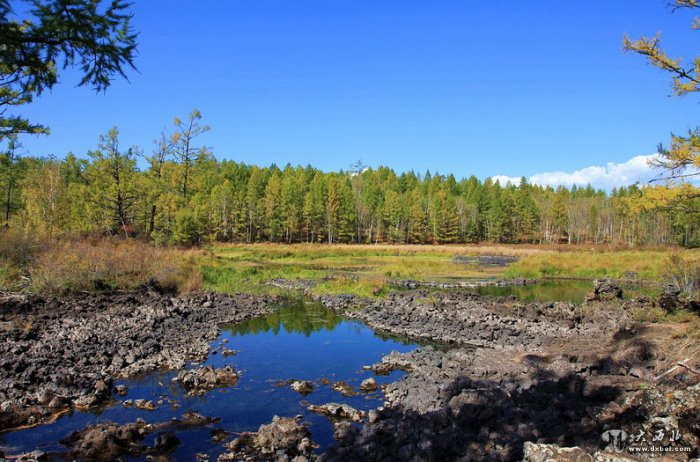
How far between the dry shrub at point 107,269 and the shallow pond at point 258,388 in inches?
265

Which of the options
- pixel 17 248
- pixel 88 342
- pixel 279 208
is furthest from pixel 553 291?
pixel 279 208

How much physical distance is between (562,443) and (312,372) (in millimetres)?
7746

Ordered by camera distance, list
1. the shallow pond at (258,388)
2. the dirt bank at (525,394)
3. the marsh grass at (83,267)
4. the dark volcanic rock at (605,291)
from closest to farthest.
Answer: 1. the dirt bank at (525,394)
2. the shallow pond at (258,388)
3. the marsh grass at (83,267)
4. the dark volcanic rock at (605,291)

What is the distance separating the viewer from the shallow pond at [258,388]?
316 inches

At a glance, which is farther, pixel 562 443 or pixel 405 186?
pixel 405 186

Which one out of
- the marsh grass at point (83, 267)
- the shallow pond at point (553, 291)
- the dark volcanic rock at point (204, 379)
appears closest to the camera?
the dark volcanic rock at point (204, 379)

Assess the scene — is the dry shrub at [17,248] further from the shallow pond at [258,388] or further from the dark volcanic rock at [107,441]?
the dark volcanic rock at [107,441]

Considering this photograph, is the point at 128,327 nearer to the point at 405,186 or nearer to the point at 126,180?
the point at 126,180

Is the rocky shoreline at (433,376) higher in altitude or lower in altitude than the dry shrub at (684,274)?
lower

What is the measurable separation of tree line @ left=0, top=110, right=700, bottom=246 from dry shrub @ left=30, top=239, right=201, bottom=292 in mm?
9433

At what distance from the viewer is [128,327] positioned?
49.6 feet

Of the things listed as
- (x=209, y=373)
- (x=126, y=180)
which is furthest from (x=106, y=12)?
(x=126, y=180)

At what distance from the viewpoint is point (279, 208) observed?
276 feet

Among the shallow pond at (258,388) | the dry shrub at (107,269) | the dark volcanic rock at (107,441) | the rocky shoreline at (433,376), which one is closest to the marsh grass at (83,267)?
the dry shrub at (107,269)
